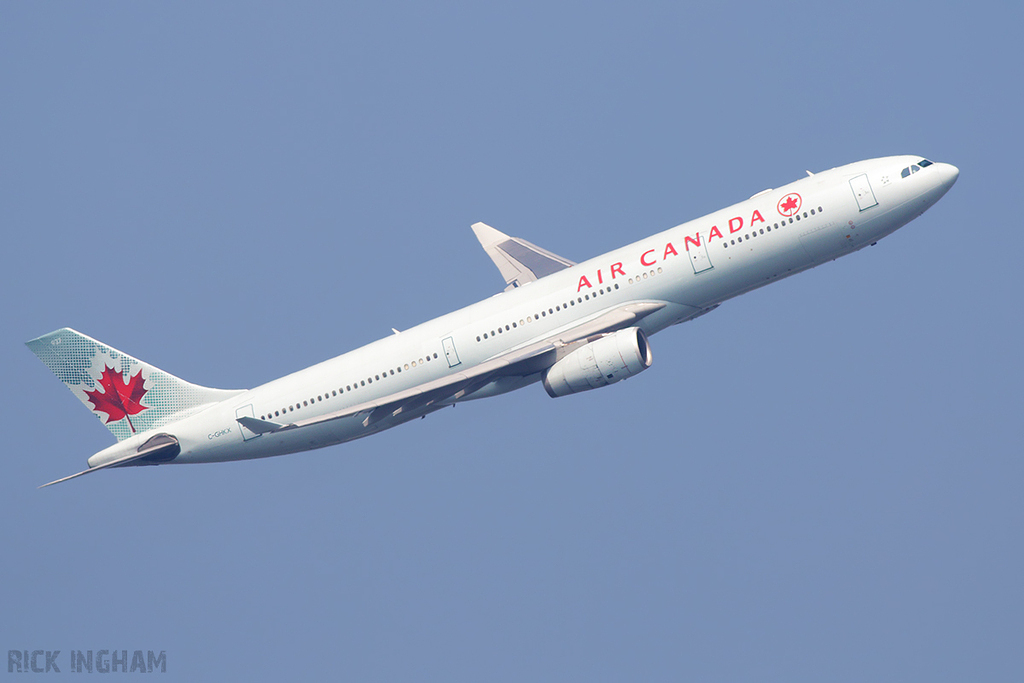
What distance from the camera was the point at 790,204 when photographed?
184 feet

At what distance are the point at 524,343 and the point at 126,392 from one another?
22.2 m

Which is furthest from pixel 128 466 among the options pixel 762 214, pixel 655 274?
pixel 762 214

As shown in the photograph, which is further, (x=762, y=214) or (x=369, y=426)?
(x=369, y=426)

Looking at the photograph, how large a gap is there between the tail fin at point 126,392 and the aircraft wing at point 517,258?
1678cm

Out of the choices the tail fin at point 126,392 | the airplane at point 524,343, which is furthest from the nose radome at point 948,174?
the tail fin at point 126,392

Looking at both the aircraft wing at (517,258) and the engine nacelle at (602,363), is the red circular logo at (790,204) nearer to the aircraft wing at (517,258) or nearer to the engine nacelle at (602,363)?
the engine nacelle at (602,363)

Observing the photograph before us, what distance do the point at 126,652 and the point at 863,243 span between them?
51.4 m

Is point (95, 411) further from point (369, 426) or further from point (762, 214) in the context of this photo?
point (762, 214)

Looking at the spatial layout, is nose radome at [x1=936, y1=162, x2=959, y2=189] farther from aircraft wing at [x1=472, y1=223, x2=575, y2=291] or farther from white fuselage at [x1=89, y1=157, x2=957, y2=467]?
aircraft wing at [x1=472, y1=223, x2=575, y2=291]

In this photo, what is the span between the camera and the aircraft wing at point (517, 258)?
67500mm

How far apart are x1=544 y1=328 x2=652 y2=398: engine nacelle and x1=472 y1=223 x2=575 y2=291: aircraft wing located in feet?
36.5

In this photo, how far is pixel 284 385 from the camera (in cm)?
6178

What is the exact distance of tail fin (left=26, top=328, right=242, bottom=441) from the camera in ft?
207

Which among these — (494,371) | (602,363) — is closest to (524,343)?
(494,371)
